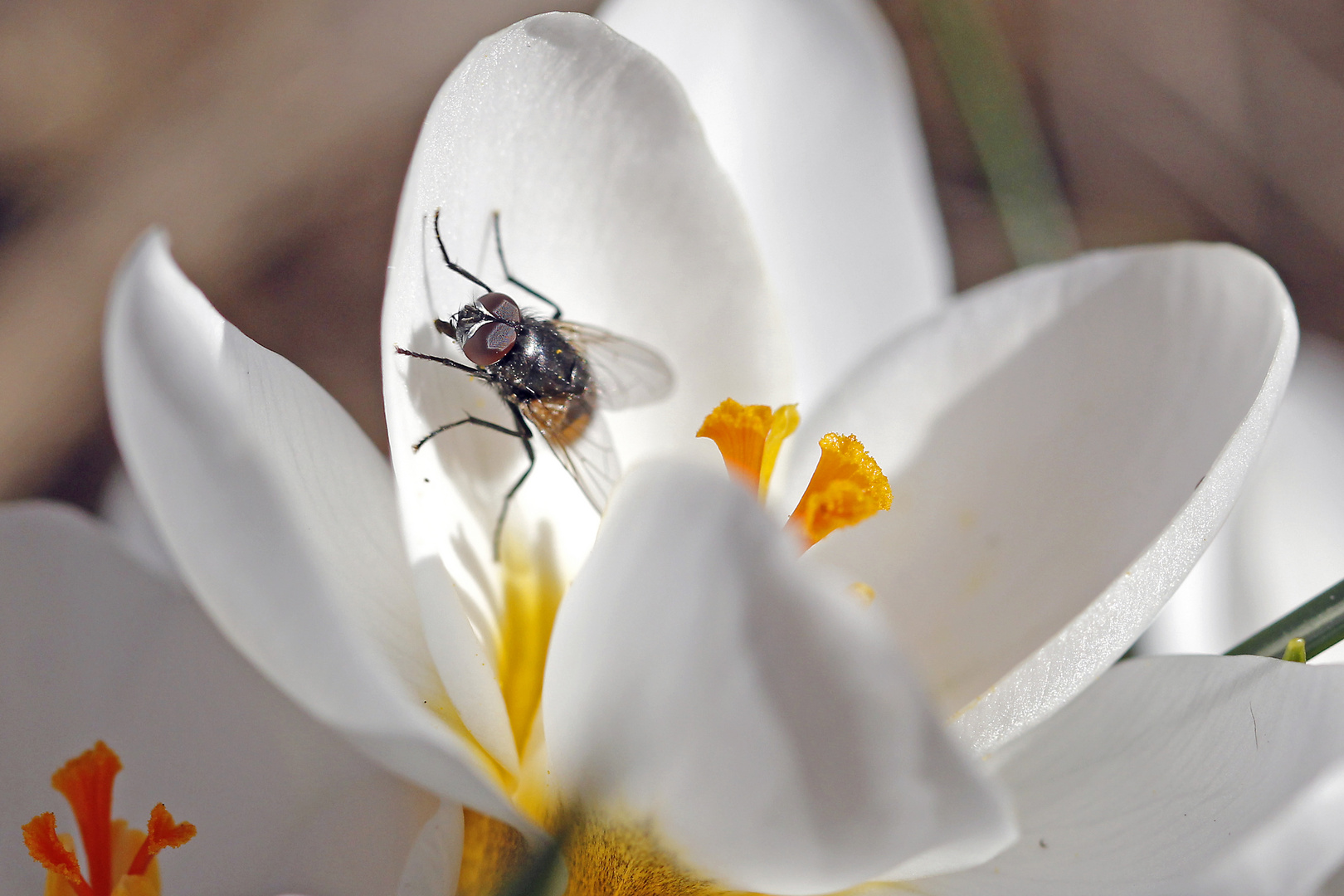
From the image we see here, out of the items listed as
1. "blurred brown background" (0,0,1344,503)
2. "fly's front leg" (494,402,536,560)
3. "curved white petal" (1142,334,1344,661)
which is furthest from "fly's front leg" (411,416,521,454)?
"blurred brown background" (0,0,1344,503)

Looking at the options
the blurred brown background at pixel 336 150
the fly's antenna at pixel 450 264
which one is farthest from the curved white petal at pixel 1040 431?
the blurred brown background at pixel 336 150

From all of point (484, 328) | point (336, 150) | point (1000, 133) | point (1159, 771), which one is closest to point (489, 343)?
point (484, 328)

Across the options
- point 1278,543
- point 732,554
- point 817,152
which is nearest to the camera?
point 732,554

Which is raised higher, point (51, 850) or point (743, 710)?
point (743, 710)

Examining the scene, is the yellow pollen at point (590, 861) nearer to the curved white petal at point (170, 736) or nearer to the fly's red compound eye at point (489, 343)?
the curved white petal at point (170, 736)

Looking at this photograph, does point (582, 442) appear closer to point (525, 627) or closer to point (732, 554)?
point (525, 627)
